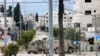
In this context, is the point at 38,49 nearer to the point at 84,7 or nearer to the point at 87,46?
the point at 87,46

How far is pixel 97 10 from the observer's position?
261ft

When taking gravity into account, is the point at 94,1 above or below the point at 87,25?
above

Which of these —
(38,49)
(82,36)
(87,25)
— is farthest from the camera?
(87,25)

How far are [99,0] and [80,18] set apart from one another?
7.47m

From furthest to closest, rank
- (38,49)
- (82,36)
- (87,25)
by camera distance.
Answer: (87,25), (82,36), (38,49)

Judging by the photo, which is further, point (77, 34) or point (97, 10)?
point (97, 10)

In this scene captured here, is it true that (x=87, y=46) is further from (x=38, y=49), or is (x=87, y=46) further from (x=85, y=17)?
(x=85, y=17)

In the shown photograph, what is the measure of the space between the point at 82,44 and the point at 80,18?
3038 centimetres

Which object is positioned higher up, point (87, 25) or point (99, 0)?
point (99, 0)

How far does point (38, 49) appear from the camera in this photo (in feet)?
146

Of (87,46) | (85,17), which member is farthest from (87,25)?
(87,46)

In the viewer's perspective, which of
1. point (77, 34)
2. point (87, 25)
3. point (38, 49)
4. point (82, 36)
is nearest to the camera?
point (38, 49)

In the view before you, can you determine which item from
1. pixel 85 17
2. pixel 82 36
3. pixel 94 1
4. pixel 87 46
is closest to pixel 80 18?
pixel 85 17

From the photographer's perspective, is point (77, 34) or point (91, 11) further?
point (91, 11)
